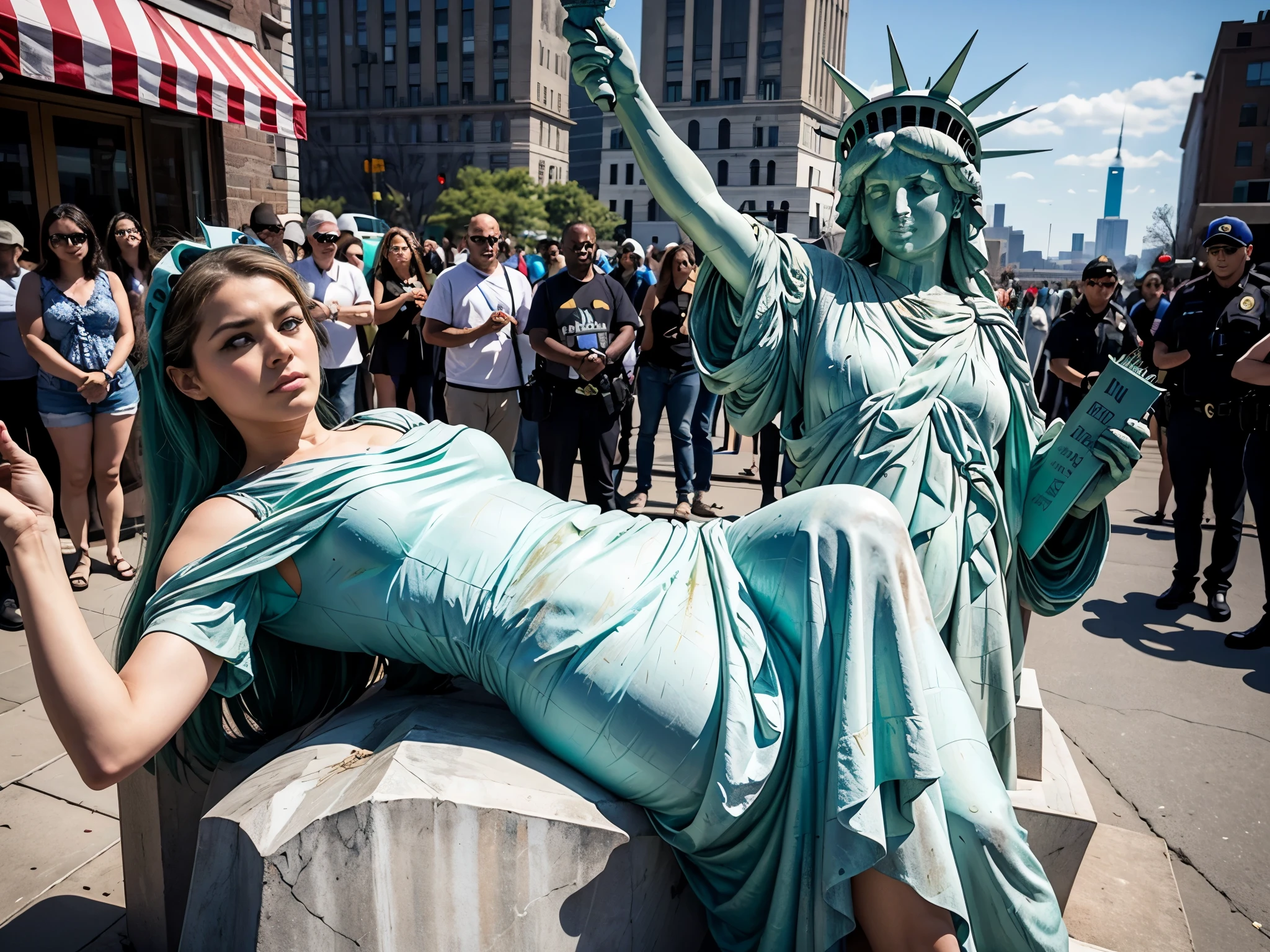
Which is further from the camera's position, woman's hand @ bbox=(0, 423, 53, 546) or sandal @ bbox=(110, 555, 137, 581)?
sandal @ bbox=(110, 555, 137, 581)

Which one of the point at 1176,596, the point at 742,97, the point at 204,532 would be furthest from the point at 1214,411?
the point at 742,97

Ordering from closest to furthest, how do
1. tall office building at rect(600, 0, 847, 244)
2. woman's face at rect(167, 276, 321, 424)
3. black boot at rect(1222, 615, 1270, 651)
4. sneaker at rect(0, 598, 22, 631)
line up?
woman's face at rect(167, 276, 321, 424) → sneaker at rect(0, 598, 22, 631) → black boot at rect(1222, 615, 1270, 651) → tall office building at rect(600, 0, 847, 244)

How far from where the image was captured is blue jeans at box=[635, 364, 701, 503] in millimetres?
6859

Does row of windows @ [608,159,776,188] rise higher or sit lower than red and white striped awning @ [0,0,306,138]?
higher

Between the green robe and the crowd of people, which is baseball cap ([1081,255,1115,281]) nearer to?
the crowd of people

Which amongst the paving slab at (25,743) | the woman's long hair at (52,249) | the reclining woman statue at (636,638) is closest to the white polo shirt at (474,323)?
the woman's long hair at (52,249)

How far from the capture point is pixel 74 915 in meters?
2.35

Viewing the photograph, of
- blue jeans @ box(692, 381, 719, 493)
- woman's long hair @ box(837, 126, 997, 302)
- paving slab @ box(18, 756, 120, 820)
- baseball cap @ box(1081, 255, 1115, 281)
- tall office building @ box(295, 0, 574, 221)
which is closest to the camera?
woman's long hair @ box(837, 126, 997, 302)

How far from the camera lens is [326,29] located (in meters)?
79.9

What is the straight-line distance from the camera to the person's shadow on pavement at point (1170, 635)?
459 centimetres

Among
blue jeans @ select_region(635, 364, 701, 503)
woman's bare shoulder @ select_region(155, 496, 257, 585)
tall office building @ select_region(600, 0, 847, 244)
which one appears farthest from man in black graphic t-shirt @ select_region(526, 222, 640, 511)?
tall office building @ select_region(600, 0, 847, 244)

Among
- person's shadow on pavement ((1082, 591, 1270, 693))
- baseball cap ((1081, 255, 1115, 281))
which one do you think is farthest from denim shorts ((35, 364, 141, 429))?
baseball cap ((1081, 255, 1115, 281))

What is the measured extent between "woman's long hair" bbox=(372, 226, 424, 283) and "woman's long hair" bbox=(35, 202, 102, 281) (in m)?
2.21

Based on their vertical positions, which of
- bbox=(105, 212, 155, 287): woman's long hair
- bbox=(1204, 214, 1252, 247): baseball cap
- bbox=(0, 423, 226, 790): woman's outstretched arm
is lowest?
bbox=(0, 423, 226, 790): woman's outstretched arm
